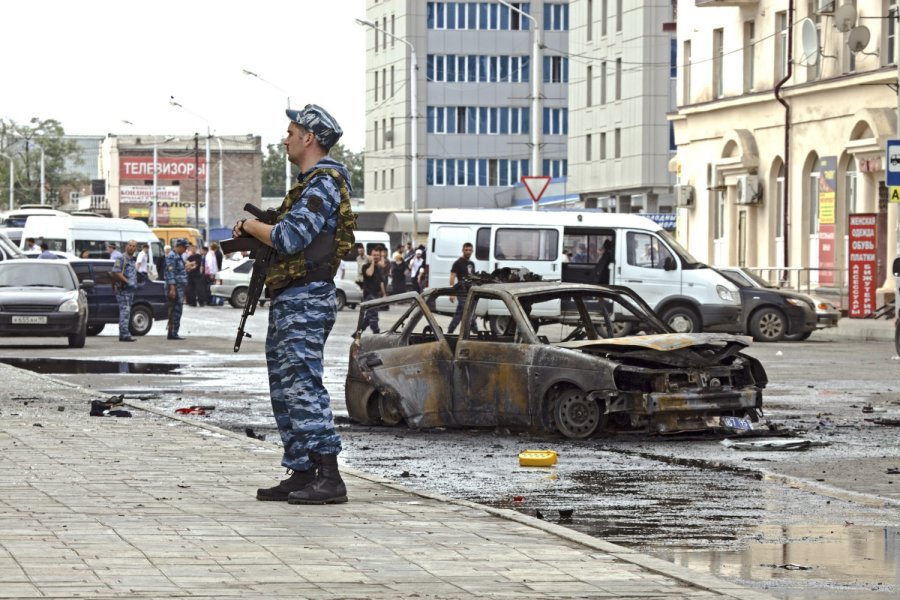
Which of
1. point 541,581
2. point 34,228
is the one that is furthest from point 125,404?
point 34,228

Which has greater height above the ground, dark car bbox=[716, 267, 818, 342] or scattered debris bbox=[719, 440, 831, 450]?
dark car bbox=[716, 267, 818, 342]

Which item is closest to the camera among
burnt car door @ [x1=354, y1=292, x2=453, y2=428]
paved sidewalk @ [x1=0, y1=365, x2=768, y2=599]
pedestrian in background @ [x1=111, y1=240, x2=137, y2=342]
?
paved sidewalk @ [x1=0, y1=365, x2=768, y2=599]

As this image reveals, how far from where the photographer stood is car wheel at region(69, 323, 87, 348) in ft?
95.5

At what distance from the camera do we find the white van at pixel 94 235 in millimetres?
53312

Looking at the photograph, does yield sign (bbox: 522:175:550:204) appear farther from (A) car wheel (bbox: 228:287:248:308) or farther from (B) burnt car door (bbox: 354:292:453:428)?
(B) burnt car door (bbox: 354:292:453:428)

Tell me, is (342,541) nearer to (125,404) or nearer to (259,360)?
(125,404)

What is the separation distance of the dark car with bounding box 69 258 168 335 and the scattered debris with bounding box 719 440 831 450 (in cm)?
1996

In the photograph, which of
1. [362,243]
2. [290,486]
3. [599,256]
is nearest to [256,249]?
[290,486]

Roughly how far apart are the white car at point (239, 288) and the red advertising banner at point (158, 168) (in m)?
94.6

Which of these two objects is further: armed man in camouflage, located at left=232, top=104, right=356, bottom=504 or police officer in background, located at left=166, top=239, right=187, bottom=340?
police officer in background, located at left=166, top=239, right=187, bottom=340

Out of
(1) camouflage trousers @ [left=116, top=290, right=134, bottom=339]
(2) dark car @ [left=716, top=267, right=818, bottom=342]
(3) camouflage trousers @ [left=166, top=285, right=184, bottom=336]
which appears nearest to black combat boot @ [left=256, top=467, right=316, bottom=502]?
(3) camouflage trousers @ [left=166, top=285, right=184, bottom=336]

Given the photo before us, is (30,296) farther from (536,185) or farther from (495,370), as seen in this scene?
(536,185)

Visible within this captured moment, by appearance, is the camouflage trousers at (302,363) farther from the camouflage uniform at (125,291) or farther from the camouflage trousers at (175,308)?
the camouflage trousers at (175,308)

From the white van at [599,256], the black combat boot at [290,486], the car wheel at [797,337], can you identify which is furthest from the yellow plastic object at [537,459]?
the car wheel at [797,337]
